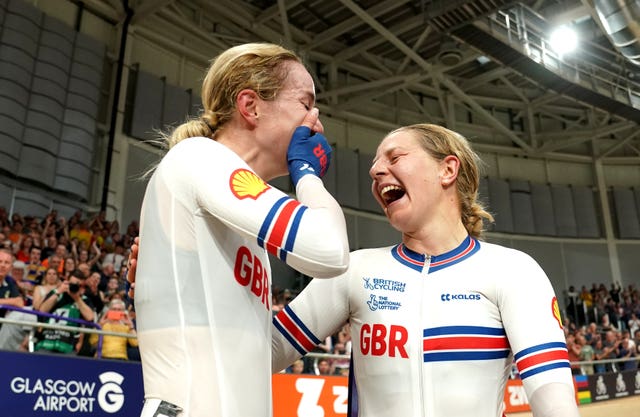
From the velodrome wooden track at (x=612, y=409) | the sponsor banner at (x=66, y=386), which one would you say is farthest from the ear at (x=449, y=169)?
the velodrome wooden track at (x=612, y=409)

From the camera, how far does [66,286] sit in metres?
6.18

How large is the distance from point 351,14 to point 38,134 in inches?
344

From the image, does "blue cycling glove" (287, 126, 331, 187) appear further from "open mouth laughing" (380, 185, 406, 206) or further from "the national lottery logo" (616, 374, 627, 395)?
"the national lottery logo" (616, 374, 627, 395)

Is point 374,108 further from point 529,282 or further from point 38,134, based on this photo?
point 529,282

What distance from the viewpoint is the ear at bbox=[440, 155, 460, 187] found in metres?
2.13

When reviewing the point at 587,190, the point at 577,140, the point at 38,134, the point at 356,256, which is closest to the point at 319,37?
the point at 38,134

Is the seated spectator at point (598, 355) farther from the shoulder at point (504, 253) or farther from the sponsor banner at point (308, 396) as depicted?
the shoulder at point (504, 253)

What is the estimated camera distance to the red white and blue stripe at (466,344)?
1.80 m

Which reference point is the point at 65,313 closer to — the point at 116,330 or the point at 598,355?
the point at 116,330

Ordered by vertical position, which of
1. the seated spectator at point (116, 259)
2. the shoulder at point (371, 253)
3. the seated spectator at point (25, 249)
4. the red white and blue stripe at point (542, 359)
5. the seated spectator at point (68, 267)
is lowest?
the red white and blue stripe at point (542, 359)

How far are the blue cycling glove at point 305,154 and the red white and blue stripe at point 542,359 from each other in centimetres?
80

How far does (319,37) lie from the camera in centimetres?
1639

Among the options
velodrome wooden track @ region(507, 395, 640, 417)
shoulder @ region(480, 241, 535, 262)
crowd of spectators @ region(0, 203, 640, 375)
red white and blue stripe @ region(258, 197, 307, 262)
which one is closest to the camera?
red white and blue stripe @ region(258, 197, 307, 262)

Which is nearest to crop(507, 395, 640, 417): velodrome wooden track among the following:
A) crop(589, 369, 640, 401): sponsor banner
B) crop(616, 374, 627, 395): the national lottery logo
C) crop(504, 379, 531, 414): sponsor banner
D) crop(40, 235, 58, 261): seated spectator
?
crop(589, 369, 640, 401): sponsor banner
